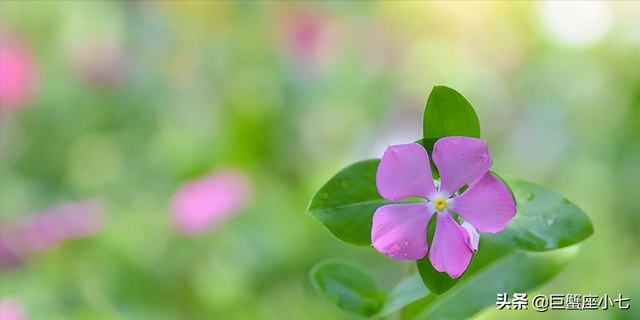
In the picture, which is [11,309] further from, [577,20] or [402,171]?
[577,20]

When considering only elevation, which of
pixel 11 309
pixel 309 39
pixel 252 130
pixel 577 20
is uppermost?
pixel 577 20

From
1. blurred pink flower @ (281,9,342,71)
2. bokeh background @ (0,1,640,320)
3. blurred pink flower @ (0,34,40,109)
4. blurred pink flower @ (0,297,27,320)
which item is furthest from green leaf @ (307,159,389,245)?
blurred pink flower @ (0,34,40,109)

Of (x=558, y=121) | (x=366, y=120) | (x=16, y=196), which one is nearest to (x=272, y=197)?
(x=366, y=120)

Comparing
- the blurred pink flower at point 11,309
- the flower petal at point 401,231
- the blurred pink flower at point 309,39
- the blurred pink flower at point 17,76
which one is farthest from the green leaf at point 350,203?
the blurred pink flower at point 17,76

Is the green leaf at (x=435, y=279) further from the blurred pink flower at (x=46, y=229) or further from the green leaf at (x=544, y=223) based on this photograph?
the blurred pink flower at (x=46, y=229)

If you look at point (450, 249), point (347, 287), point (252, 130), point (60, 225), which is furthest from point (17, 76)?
point (450, 249)

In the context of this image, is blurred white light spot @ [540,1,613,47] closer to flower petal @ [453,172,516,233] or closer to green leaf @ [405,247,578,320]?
green leaf @ [405,247,578,320]
